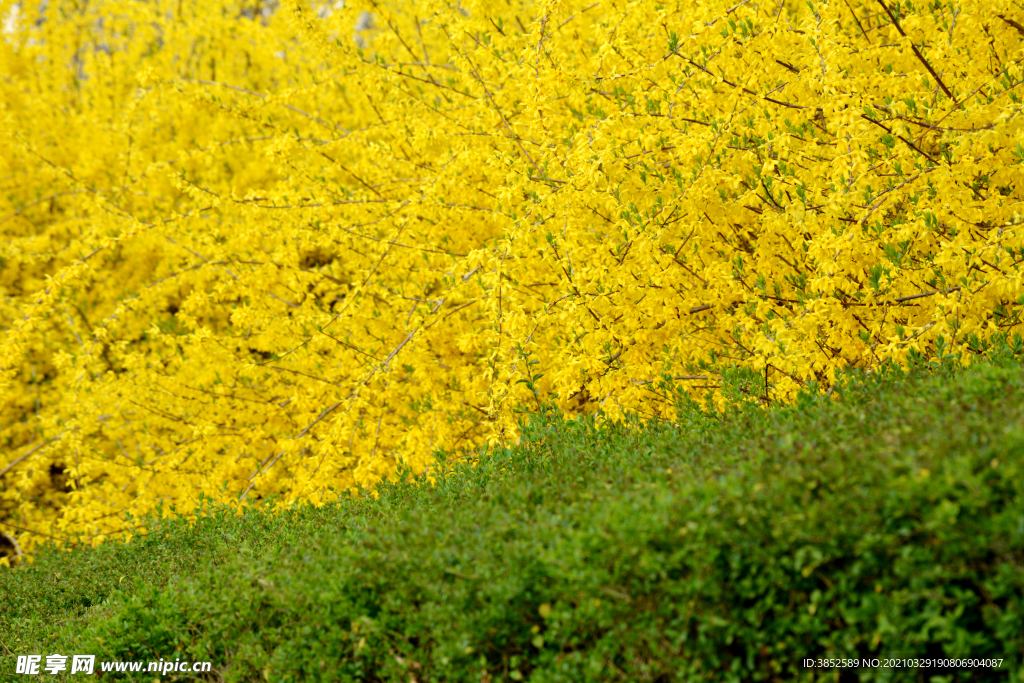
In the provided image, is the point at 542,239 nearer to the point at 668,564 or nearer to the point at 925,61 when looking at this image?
the point at 925,61

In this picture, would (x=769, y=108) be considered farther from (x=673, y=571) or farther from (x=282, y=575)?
(x=282, y=575)

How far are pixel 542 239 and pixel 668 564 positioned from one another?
2553 mm

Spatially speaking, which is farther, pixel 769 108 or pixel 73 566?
pixel 73 566

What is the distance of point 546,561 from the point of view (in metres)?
2.76

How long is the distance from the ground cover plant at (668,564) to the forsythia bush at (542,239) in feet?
2.03

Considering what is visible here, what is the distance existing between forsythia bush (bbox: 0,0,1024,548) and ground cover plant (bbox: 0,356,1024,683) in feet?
2.03

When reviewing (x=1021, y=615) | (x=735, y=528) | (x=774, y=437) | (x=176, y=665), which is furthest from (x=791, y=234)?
(x=176, y=665)

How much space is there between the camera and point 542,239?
484 cm

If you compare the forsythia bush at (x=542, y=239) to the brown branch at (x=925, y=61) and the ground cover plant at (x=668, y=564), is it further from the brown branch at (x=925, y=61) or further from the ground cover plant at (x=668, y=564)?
the ground cover plant at (x=668, y=564)

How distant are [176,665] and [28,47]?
27.2ft

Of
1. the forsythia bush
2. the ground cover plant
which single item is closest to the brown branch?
the forsythia bush

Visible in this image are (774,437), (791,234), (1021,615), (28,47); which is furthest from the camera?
(28,47)

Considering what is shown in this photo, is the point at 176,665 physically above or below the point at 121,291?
below

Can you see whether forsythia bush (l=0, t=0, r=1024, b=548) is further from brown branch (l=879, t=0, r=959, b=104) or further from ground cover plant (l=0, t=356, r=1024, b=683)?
ground cover plant (l=0, t=356, r=1024, b=683)
